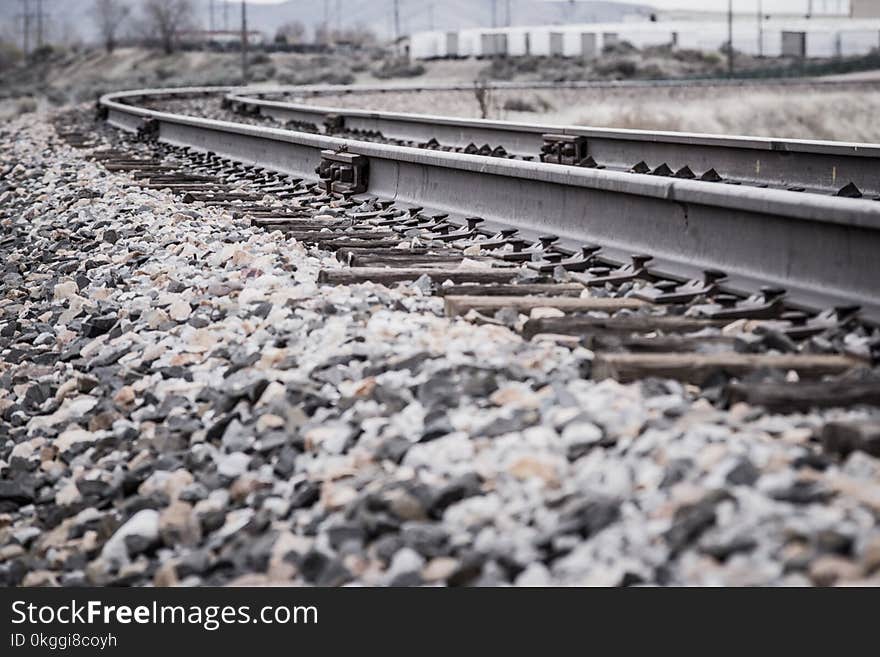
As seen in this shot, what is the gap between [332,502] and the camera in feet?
11.2

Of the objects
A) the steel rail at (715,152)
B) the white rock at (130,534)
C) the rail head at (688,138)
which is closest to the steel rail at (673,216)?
the steel rail at (715,152)

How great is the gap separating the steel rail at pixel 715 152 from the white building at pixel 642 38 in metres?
63.1

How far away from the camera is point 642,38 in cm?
8681

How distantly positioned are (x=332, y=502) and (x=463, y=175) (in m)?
5.15

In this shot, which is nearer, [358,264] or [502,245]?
[358,264]

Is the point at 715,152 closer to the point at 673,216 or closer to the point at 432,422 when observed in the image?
the point at 673,216

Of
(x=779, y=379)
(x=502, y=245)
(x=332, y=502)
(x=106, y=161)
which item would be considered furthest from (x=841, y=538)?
(x=106, y=161)

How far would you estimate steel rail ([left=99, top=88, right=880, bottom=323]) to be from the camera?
4801mm

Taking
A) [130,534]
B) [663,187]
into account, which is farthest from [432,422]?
[663,187]

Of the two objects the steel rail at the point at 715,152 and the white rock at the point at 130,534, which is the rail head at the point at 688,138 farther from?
the white rock at the point at 130,534

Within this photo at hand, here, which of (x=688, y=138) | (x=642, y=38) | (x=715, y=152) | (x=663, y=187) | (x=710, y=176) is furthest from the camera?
(x=642, y=38)

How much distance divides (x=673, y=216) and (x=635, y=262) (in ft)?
1.21

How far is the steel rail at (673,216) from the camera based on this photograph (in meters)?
4.80

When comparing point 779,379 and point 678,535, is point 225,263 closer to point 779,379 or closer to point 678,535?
point 779,379
